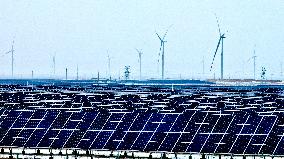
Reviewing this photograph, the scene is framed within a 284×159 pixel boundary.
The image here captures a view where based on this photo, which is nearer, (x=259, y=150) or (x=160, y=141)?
(x=259, y=150)

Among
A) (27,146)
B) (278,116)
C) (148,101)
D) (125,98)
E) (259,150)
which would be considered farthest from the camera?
(125,98)

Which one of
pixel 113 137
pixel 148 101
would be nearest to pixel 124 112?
pixel 113 137

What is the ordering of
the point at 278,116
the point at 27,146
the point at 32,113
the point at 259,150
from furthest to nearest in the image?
the point at 32,113, the point at 278,116, the point at 27,146, the point at 259,150

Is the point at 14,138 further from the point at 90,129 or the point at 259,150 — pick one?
the point at 259,150

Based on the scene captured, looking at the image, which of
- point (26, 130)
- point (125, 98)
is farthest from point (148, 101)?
point (26, 130)

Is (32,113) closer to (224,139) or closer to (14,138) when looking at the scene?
(14,138)

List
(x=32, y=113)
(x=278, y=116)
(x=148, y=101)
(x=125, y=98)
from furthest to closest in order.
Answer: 1. (x=125, y=98)
2. (x=148, y=101)
3. (x=32, y=113)
4. (x=278, y=116)
